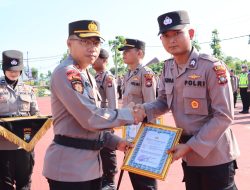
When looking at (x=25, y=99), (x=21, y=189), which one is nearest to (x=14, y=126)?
(x=25, y=99)

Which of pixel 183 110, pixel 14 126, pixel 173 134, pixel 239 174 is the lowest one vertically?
pixel 239 174

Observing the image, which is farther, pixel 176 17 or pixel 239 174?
pixel 239 174

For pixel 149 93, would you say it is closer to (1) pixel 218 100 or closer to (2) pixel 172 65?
(2) pixel 172 65

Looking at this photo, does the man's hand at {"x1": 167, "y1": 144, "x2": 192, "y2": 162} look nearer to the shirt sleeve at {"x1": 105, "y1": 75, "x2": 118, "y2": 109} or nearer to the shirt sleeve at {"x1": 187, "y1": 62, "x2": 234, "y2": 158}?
the shirt sleeve at {"x1": 187, "y1": 62, "x2": 234, "y2": 158}

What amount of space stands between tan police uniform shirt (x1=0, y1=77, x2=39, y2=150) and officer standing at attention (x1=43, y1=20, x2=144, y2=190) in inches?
71.3

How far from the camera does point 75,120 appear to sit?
2.51 m

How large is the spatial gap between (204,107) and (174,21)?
2.31ft

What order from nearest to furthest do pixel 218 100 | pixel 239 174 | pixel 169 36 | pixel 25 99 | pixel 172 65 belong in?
pixel 218 100, pixel 169 36, pixel 172 65, pixel 25 99, pixel 239 174

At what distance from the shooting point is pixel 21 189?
428 cm

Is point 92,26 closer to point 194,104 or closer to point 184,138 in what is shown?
point 194,104

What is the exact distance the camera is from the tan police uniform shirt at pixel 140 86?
14.5 ft

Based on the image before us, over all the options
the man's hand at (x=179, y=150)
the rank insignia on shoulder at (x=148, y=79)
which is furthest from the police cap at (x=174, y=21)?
the rank insignia on shoulder at (x=148, y=79)

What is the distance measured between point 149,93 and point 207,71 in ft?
6.11

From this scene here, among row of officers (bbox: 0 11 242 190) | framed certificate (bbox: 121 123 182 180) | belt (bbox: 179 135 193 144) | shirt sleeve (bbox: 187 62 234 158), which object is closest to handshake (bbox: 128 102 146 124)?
row of officers (bbox: 0 11 242 190)
